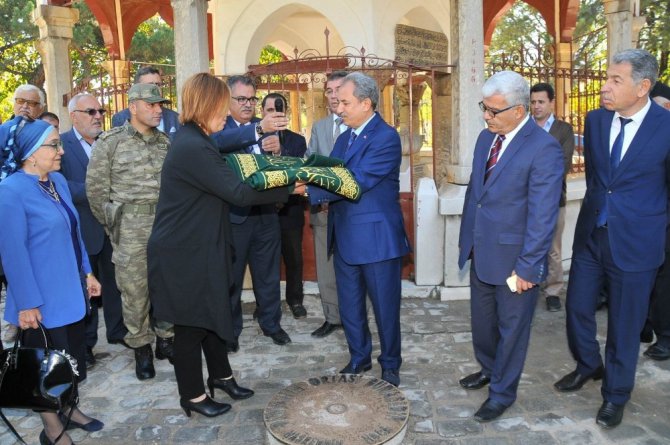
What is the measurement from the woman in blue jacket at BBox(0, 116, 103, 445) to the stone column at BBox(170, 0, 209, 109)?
331 centimetres

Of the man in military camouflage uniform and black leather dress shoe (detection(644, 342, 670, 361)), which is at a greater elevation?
the man in military camouflage uniform

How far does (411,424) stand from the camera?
3.55m

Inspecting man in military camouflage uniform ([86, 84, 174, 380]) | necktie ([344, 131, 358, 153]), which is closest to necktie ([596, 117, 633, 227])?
necktie ([344, 131, 358, 153])

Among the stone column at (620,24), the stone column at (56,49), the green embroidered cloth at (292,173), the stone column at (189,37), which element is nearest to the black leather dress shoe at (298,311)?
the green embroidered cloth at (292,173)

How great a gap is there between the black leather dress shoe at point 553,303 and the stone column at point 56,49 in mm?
7168

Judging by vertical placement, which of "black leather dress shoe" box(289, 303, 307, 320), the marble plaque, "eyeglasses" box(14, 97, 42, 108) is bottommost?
"black leather dress shoe" box(289, 303, 307, 320)

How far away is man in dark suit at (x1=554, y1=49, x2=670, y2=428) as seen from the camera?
336 cm

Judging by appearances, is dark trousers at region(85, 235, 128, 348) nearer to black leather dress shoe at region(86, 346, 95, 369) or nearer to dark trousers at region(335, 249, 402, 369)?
black leather dress shoe at region(86, 346, 95, 369)

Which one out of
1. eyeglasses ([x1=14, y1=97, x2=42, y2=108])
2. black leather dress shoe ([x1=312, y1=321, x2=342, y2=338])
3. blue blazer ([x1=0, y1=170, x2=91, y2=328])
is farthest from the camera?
eyeglasses ([x1=14, y1=97, x2=42, y2=108])

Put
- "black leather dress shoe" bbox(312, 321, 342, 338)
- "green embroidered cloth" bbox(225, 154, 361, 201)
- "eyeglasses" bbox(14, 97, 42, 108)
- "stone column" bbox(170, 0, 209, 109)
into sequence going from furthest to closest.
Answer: "stone column" bbox(170, 0, 209, 109)
"eyeglasses" bbox(14, 97, 42, 108)
"black leather dress shoe" bbox(312, 321, 342, 338)
"green embroidered cloth" bbox(225, 154, 361, 201)

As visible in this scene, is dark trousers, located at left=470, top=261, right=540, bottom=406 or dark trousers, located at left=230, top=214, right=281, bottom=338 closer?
dark trousers, located at left=470, top=261, right=540, bottom=406

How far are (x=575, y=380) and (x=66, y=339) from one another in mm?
3128

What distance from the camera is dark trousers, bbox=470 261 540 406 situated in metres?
3.54

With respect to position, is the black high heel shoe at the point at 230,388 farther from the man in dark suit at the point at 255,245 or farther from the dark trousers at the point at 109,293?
the dark trousers at the point at 109,293
